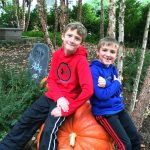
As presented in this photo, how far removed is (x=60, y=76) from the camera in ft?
12.4

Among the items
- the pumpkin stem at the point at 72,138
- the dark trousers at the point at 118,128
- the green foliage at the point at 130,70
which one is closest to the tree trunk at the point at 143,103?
the dark trousers at the point at 118,128

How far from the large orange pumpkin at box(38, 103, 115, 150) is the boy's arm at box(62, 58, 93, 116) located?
19 centimetres

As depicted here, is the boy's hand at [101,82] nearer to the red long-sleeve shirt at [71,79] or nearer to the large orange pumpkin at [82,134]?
the red long-sleeve shirt at [71,79]

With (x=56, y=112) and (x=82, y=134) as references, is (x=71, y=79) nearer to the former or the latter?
(x=56, y=112)

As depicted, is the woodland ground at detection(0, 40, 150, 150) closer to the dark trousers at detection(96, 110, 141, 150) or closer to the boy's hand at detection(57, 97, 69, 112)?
the dark trousers at detection(96, 110, 141, 150)

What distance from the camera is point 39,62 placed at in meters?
6.14

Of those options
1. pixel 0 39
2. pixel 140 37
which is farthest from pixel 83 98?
pixel 140 37

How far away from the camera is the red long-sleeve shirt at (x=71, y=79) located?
3523 mm

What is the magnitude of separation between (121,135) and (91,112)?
39cm

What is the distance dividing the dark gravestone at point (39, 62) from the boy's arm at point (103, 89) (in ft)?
8.52

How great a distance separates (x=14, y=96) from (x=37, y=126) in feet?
4.37

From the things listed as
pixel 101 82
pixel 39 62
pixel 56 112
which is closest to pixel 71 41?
pixel 101 82

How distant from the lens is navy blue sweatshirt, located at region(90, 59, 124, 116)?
3.53m

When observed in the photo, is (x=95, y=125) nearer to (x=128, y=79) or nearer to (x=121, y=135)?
(x=121, y=135)
